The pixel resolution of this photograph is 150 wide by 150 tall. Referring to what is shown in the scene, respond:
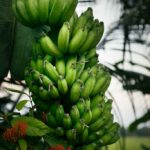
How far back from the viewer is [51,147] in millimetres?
1198

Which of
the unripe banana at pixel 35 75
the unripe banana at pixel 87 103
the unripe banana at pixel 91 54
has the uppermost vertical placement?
the unripe banana at pixel 91 54

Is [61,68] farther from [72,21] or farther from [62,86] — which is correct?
[72,21]

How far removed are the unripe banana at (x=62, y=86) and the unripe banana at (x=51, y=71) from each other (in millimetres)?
37

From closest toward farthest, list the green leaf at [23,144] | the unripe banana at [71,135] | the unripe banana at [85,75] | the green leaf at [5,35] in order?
the green leaf at [23,144], the unripe banana at [71,135], the unripe banana at [85,75], the green leaf at [5,35]

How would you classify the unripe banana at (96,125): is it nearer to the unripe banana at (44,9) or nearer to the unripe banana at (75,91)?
the unripe banana at (75,91)

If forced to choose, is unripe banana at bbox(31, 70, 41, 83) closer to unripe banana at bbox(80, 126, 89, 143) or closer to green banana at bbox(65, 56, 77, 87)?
green banana at bbox(65, 56, 77, 87)

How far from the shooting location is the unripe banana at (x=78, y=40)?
56.5 inches

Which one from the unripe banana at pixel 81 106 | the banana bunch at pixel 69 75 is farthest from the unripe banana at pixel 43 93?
the unripe banana at pixel 81 106

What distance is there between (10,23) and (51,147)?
1.99ft

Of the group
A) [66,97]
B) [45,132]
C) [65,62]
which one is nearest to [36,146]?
[45,132]

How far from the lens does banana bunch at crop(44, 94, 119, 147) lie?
1.33m

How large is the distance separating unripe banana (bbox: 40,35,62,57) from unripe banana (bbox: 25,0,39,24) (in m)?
0.10

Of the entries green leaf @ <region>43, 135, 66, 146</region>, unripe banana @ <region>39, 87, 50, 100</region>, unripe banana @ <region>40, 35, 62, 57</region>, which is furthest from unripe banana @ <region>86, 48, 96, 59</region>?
green leaf @ <region>43, 135, 66, 146</region>

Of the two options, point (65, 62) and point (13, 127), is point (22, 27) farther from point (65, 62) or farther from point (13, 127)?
point (13, 127)
